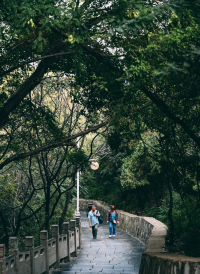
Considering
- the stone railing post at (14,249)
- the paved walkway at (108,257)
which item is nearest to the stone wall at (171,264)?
the stone railing post at (14,249)

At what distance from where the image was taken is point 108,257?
13289 millimetres

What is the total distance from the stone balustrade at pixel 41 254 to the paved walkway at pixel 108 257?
0.40 meters

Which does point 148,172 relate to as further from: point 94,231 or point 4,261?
point 4,261

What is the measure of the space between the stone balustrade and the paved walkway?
398mm

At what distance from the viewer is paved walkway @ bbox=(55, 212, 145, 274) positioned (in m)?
11.2

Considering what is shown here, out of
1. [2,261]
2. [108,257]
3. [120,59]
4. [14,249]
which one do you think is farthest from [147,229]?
[120,59]

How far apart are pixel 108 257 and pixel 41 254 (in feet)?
11.3

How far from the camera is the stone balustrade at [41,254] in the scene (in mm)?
8319

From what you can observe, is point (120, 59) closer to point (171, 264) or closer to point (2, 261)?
point (171, 264)

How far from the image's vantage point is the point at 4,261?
7.71 metres

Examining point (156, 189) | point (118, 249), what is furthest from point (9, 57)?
point (156, 189)

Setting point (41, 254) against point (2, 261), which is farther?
point (41, 254)

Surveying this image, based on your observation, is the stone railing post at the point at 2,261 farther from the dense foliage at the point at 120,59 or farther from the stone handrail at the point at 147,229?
the stone handrail at the point at 147,229

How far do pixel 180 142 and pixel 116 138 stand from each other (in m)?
1.61
